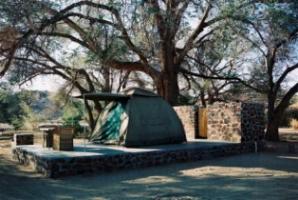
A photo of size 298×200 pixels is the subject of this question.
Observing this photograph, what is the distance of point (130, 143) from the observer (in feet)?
39.4

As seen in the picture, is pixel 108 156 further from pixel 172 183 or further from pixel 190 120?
pixel 190 120

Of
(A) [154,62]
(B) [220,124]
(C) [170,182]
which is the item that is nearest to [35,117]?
(A) [154,62]

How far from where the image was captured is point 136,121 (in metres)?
12.3

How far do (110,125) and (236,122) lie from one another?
13.3 ft

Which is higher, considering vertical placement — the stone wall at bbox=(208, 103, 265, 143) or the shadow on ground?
the stone wall at bbox=(208, 103, 265, 143)

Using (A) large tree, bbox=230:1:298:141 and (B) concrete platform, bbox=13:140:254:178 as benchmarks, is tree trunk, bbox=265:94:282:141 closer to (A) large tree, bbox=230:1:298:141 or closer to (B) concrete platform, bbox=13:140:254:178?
(A) large tree, bbox=230:1:298:141

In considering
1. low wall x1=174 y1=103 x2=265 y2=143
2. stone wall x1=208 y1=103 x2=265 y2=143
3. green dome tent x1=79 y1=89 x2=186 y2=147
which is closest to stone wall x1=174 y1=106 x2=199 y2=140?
low wall x1=174 y1=103 x2=265 y2=143

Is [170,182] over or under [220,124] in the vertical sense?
under

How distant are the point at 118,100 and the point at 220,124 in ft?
12.1

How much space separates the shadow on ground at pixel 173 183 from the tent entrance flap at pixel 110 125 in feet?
8.03

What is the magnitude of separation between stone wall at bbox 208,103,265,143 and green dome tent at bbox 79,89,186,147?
161 centimetres

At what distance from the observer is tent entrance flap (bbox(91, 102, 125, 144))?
12.6 m

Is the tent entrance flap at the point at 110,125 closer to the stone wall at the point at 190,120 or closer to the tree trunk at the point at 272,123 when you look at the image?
the stone wall at the point at 190,120

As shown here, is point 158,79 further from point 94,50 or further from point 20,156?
point 20,156
